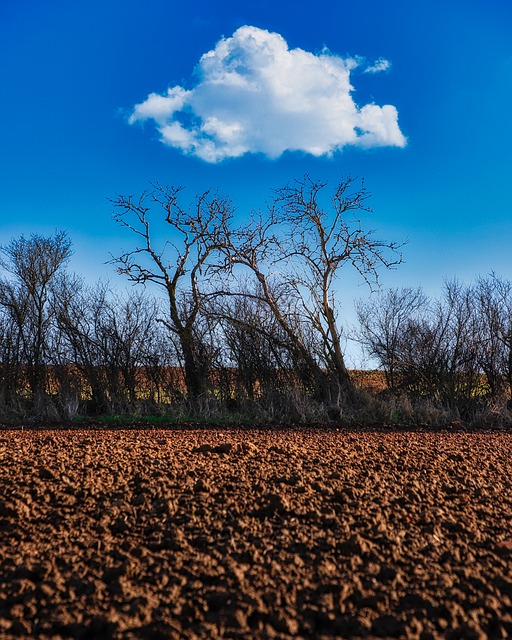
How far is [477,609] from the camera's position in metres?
2.32

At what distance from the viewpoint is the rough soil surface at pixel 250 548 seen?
2207 millimetres

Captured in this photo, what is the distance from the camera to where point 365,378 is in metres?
12.5

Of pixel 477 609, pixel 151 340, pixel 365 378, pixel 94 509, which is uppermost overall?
pixel 151 340

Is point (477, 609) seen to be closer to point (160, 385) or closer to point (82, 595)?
point (82, 595)

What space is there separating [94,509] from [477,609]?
2187 millimetres

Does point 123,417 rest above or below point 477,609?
above

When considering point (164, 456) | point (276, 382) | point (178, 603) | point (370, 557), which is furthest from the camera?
point (276, 382)

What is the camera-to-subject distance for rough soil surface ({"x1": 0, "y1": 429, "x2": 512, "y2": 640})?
2207 millimetres

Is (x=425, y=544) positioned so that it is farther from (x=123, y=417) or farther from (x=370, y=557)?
(x=123, y=417)

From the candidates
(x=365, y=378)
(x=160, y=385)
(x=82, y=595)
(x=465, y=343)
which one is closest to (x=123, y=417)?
(x=160, y=385)

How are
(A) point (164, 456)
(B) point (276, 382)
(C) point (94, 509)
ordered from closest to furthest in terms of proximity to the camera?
1. (C) point (94, 509)
2. (A) point (164, 456)
3. (B) point (276, 382)

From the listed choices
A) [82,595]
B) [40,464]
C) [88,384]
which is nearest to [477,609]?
[82,595]

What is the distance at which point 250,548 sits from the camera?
9.12ft

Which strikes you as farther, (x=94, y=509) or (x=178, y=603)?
(x=94, y=509)
